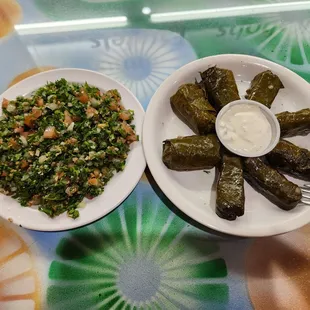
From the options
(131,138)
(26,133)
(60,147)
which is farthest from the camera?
(131,138)

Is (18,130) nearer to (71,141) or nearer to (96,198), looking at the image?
(71,141)

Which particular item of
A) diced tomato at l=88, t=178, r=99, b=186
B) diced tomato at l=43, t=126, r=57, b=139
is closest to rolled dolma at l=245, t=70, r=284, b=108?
diced tomato at l=88, t=178, r=99, b=186

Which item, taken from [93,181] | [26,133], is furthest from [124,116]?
[26,133]

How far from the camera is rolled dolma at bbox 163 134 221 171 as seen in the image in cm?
249

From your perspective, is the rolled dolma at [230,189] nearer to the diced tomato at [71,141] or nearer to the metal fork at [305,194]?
the metal fork at [305,194]

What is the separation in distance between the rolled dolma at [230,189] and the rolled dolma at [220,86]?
488 millimetres

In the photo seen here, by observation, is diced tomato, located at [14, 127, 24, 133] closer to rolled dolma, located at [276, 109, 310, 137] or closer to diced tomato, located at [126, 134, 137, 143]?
diced tomato, located at [126, 134, 137, 143]

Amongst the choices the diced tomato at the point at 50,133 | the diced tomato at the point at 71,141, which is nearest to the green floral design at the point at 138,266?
the diced tomato at the point at 71,141

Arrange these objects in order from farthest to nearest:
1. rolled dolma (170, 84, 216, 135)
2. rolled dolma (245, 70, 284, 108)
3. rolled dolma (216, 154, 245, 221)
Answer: rolled dolma (245, 70, 284, 108) → rolled dolma (170, 84, 216, 135) → rolled dolma (216, 154, 245, 221)

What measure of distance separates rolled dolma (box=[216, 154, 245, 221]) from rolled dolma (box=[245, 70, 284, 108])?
0.58m

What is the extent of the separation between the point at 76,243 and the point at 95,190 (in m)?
0.41

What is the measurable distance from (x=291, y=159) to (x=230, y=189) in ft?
1.71

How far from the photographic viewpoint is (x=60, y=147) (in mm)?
2361

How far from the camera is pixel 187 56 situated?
3.24 metres
